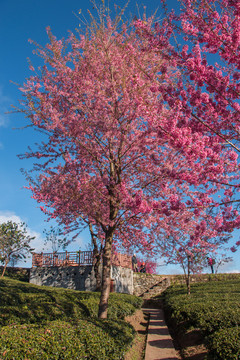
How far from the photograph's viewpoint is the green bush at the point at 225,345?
5.86m

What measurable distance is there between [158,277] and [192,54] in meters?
29.8

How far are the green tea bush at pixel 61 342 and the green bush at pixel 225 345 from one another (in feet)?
7.08

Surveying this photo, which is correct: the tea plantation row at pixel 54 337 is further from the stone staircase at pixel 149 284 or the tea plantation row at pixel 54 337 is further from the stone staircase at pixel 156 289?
A: the stone staircase at pixel 149 284

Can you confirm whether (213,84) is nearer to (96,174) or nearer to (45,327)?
(96,174)

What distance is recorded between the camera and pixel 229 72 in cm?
776

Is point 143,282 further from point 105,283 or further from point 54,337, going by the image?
point 54,337

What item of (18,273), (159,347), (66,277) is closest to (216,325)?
(159,347)

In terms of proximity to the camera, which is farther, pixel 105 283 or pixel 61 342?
pixel 105 283

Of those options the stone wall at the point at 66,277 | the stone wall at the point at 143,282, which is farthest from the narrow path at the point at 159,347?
the stone wall at the point at 143,282

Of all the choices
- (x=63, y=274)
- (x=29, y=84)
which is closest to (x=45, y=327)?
(x=29, y=84)

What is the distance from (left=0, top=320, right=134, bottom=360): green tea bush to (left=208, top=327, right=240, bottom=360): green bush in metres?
2.16

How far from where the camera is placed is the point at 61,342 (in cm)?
566

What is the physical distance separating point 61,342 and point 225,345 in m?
3.42

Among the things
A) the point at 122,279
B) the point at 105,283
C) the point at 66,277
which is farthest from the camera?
the point at 122,279
